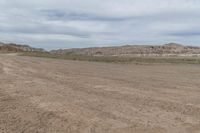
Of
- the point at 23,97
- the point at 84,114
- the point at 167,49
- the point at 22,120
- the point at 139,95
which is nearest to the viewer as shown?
the point at 22,120

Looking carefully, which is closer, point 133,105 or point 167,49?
point 133,105

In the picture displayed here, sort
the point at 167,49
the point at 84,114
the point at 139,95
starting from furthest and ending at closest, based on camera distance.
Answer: the point at 167,49, the point at 139,95, the point at 84,114

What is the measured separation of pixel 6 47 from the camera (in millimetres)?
105688

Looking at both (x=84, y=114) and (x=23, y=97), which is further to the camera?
(x=23, y=97)

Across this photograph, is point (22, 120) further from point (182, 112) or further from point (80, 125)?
point (182, 112)

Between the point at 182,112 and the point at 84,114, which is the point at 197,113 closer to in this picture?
the point at 182,112

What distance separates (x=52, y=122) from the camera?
869 cm

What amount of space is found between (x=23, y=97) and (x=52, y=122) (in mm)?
3681

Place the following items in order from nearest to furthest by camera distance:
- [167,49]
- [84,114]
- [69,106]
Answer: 1. [84,114]
2. [69,106]
3. [167,49]

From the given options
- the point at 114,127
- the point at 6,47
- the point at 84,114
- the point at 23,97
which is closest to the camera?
the point at 114,127

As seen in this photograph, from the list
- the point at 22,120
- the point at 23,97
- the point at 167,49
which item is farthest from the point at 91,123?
the point at 167,49

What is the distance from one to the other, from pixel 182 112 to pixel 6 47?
99062mm

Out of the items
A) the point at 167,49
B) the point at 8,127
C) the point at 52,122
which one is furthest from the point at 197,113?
the point at 167,49

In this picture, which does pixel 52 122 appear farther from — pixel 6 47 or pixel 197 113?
pixel 6 47
